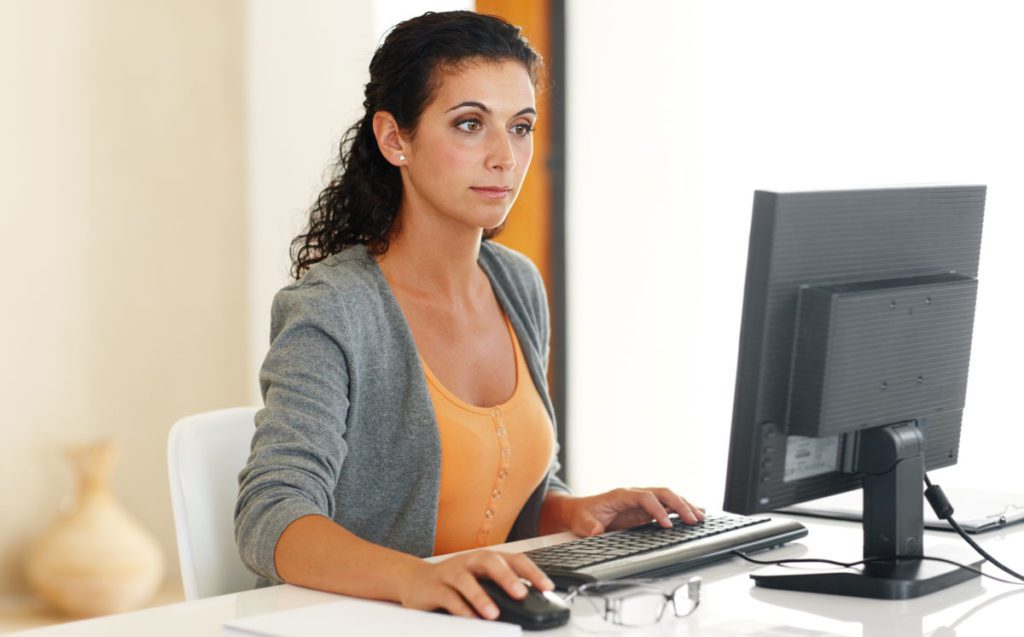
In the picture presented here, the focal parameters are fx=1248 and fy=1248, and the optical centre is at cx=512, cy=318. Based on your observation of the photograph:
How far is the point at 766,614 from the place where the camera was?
47.9 inches

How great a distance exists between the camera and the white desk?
3.77 ft

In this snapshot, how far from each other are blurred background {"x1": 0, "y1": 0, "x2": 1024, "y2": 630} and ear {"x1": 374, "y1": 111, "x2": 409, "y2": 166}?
1.65 meters

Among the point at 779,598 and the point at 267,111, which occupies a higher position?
the point at 267,111

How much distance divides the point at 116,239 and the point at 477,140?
254 centimetres

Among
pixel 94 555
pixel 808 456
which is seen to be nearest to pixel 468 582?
pixel 808 456

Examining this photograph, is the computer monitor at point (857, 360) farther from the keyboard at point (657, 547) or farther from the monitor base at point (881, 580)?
the keyboard at point (657, 547)

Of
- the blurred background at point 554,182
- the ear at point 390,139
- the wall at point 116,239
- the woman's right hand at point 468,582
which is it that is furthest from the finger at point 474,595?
the wall at point 116,239

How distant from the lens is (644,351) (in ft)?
11.7

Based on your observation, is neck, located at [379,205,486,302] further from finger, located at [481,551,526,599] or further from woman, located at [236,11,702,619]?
finger, located at [481,551,526,599]

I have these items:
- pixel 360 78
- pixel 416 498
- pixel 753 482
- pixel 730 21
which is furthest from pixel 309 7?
pixel 753 482

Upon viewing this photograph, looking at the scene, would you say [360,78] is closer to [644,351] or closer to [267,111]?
[267,111]

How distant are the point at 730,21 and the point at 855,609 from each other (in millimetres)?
2355

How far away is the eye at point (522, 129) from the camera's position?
68.9 inches

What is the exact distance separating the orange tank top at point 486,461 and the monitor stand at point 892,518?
50 centimetres
